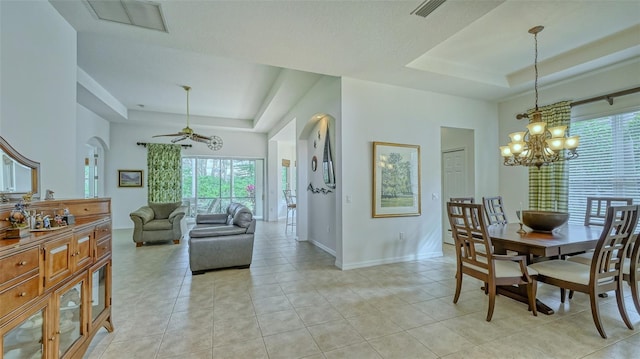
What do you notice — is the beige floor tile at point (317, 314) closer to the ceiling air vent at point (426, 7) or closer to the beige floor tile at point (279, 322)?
the beige floor tile at point (279, 322)

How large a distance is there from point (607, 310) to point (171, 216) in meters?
6.78

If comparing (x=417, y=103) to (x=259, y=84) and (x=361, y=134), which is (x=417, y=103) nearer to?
(x=361, y=134)

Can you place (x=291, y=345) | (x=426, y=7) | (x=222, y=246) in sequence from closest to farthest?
(x=291, y=345) < (x=426, y=7) < (x=222, y=246)

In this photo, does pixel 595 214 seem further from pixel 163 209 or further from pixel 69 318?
pixel 163 209

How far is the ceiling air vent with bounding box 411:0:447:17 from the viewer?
2.37m

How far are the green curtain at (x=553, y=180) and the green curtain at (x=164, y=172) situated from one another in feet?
28.4

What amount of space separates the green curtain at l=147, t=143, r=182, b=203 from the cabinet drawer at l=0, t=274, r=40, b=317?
724 centimetres

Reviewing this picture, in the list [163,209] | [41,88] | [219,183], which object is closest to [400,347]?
[41,88]

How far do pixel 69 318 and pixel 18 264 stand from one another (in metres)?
0.75

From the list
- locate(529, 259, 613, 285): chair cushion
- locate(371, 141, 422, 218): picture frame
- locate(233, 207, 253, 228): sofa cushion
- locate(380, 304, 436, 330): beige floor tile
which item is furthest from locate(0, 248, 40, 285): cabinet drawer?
locate(529, 259, 613, 285): chair cushion

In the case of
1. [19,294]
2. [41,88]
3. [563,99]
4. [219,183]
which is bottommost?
[19,294]

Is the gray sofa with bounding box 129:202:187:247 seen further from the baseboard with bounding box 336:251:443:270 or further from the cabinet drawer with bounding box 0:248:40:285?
the cabinet drawer with bounding box 0:248:40:285

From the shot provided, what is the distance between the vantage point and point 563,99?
14.3 ft

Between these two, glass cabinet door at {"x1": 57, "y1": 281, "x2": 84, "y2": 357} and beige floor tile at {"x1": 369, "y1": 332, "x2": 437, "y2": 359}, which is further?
beige floor tile at {"x1": 369, "y1": 332, "x2": 437, "y2": 359}
